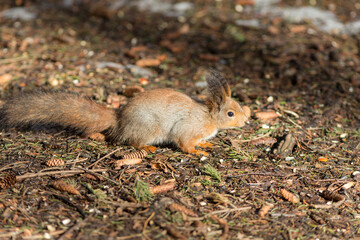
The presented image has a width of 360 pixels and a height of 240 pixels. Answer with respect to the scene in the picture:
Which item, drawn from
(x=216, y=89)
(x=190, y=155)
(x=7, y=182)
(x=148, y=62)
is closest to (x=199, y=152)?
(x=190, y=155)

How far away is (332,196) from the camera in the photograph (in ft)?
9.37

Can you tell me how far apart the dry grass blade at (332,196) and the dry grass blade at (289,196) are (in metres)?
0.25

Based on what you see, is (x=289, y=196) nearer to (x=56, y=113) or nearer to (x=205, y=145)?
(x=205, y=145)

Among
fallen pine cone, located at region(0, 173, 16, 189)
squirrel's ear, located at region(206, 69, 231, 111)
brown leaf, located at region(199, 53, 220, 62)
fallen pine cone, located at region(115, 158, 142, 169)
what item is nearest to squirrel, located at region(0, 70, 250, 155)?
squirrel's ear, located at region(206, 69, 231, 111)

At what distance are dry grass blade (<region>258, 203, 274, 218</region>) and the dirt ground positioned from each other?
0.01 m

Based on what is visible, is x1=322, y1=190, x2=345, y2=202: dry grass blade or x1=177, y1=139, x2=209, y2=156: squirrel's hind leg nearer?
x1=322, y1=190, x2=345, y2=202: dry grass blade

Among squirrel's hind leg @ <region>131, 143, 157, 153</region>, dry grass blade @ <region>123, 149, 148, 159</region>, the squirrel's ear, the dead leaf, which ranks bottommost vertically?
squirrel's hind leg @ <region>131, 143, 157, 153</region>

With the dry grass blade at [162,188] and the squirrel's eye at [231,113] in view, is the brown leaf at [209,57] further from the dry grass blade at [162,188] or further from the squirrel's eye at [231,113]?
the dry grass blade at [162,188]

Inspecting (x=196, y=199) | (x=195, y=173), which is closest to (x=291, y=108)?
(x=195, y=173)

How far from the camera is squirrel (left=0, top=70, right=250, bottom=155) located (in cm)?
325

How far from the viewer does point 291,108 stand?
13.7ft

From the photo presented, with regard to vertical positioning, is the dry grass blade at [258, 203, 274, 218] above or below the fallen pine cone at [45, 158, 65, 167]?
below

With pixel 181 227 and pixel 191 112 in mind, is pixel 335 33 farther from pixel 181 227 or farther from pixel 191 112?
pixel 181 227

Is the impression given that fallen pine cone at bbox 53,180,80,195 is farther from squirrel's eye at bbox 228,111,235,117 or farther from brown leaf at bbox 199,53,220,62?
brown leaf at bbox 199,53,220,62
